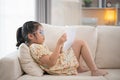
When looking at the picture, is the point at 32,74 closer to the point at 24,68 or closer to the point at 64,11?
the point at 24,68

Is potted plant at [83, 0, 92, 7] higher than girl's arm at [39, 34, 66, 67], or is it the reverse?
potted plant at [83, 0, 92, 7]

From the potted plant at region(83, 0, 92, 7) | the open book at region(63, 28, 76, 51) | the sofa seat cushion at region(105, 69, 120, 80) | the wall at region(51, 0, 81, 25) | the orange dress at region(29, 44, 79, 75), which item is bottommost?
the sofa seat cushion at region(105, 69, 120, 80)

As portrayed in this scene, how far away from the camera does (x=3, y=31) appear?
355 centimetres

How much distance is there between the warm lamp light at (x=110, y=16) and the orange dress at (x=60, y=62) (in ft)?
7.25

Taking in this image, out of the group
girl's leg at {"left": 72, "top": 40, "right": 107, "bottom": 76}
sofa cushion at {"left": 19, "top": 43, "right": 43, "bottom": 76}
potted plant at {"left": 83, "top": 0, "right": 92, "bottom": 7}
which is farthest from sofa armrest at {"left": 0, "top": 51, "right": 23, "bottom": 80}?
potted plant at {"left": 83, "top": 0, "right": 92, "bottom": 7}

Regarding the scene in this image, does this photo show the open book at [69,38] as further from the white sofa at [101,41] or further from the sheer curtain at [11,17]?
the sheer curtain at [11,17]

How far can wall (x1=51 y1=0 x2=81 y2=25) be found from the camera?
429cm

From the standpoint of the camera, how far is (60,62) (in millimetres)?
2344

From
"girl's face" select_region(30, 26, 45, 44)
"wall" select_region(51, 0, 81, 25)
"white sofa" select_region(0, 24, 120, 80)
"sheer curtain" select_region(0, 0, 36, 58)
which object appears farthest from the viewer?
"wall" select_region(51, 0, 81, 25)

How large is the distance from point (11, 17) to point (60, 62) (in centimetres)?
167

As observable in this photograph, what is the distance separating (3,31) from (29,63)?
1424mm

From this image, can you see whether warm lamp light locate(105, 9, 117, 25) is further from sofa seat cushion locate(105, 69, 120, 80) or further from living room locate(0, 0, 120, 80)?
sofa seat cushion locate(105, 69, 120, 80)

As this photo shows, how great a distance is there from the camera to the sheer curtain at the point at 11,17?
354 centimetres

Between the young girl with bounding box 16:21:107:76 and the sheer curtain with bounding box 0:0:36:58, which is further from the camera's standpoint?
the sheer curtain with bounding box 0:0:36:58
